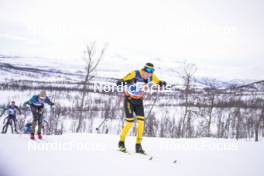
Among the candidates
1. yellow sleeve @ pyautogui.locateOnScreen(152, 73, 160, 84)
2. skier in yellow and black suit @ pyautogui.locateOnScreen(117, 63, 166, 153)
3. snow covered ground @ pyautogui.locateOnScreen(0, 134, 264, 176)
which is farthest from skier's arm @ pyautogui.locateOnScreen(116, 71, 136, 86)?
snow covered ground @ pyautogui.locateOnScreen(0, 134, 264, 176)

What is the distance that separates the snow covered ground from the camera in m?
3.80

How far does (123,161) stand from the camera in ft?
14.8

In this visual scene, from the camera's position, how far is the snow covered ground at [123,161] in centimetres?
380

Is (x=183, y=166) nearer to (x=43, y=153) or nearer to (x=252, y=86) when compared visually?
(x=43, y=153)

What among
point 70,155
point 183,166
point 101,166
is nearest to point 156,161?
point 183,166

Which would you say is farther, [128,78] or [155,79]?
[155,79]

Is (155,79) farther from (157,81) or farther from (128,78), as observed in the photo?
(128,78)

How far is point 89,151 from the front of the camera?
16.4 feet

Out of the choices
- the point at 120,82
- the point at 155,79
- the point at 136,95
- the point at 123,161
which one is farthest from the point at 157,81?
the point at 123,161

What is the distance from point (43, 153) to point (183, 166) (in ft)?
9.73

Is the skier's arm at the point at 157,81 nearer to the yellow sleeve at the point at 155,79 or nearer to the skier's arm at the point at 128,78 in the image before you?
the yellow sleeve at the point at 155,79

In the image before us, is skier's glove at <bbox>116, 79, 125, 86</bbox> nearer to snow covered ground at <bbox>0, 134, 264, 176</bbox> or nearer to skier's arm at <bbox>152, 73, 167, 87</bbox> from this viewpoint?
skier's arm at <bbox>152, 73, 167, 87</bbox>

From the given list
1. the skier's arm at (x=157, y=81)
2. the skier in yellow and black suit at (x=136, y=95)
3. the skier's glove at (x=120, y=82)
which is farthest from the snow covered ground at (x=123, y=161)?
the skier's arm at (x=157, y=81)

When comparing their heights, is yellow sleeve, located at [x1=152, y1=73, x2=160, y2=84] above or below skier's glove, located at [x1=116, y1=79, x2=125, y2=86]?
above
